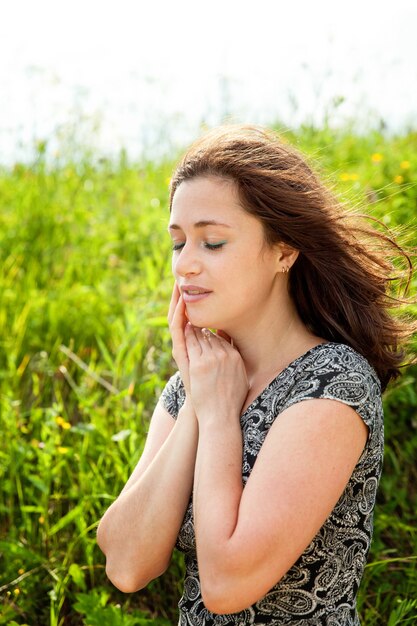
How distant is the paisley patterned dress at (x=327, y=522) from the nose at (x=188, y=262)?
1.13ft

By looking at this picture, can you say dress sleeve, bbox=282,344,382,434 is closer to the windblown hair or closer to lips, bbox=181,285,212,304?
the windblown hair

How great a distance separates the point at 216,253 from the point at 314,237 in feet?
0.93

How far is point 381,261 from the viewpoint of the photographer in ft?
7.52

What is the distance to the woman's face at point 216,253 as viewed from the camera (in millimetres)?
2027

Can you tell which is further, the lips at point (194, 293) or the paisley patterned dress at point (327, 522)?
the lips at point (194, 293)

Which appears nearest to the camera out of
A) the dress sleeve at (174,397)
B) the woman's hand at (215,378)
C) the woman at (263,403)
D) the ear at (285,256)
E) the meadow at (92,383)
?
the woman at (263,403)

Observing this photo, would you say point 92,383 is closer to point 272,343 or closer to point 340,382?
point 272,343

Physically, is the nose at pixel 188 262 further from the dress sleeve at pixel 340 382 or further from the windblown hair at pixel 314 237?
the dress sleeve at pixel 340 382

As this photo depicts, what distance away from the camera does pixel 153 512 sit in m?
2.00

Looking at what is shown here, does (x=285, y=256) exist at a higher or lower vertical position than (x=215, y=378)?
higher

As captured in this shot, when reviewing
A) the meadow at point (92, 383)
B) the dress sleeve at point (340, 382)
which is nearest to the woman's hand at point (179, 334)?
the dress sleeve at point (340, 382)

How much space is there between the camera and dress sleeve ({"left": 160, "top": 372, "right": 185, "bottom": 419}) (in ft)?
7.37

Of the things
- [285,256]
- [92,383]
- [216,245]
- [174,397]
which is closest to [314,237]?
[285,256]

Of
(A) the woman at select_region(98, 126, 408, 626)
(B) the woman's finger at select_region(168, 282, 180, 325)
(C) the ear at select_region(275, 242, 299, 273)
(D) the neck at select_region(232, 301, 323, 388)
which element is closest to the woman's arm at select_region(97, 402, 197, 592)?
(A) the woman at select_region(98, 126, 408, 626)
